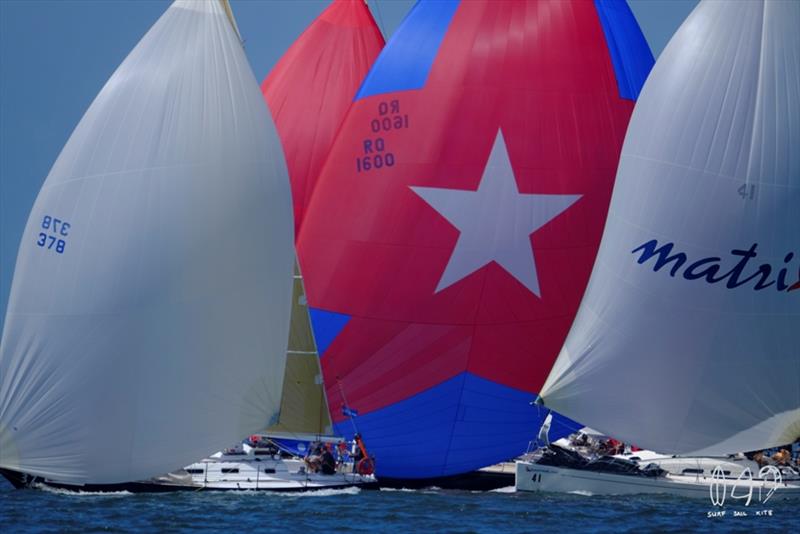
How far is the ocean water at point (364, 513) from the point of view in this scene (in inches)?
1117

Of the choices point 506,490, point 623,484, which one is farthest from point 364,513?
point 623,484

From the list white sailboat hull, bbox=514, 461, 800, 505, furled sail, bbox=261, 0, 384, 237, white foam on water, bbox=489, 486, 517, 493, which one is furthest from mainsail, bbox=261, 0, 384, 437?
white sailboat hull, bbox=514, 461, 800, 505

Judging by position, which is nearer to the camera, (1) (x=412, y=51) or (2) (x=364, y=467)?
(2) (x=364, y=467)

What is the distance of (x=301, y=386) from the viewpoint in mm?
34094

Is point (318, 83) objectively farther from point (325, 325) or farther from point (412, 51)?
point (325, 325)

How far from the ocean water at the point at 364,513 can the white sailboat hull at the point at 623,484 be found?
1.45ft

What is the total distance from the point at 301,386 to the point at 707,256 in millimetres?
8007

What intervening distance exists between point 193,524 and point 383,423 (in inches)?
263

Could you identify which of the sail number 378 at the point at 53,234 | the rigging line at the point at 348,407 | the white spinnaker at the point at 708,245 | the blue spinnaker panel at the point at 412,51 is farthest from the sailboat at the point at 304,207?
the white spinnaker at the point at 708,245

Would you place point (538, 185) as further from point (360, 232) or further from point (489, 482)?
point (489, 482)

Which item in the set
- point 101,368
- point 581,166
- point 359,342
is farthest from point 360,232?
point 101,368

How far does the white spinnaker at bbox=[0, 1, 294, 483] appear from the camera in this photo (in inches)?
1186

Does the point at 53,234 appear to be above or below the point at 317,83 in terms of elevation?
below

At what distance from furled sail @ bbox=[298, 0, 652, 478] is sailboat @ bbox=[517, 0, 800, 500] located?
9.12ft
